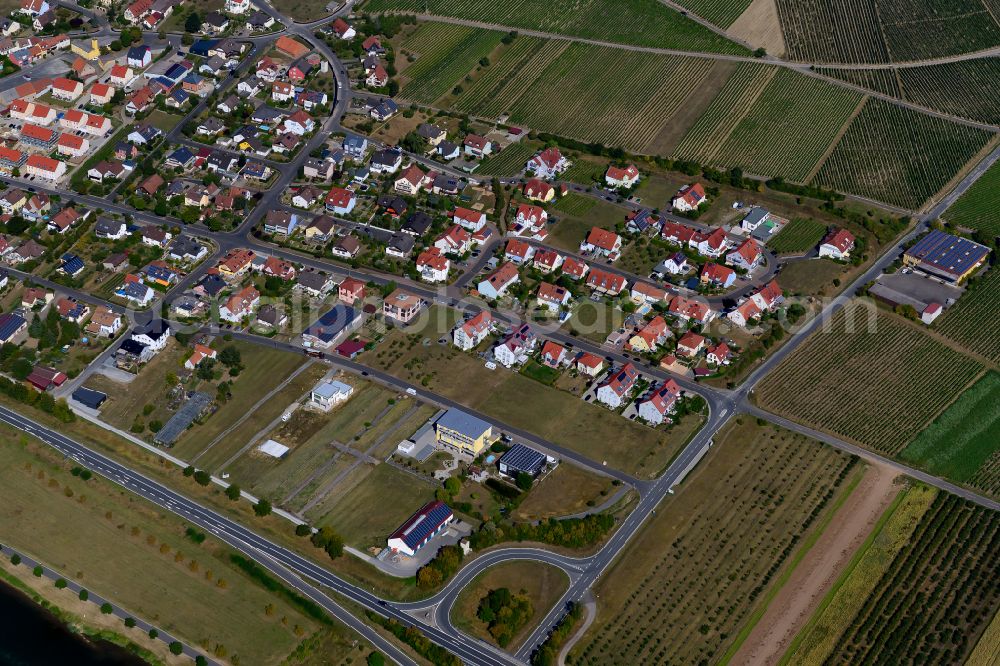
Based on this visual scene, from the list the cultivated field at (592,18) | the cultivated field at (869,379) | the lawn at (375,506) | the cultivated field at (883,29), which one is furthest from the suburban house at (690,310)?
the cultivated field at (883,29)

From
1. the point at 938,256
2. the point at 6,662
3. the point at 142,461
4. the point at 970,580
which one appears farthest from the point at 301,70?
the point at 970,580

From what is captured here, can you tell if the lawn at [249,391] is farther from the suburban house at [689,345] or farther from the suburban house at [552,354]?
the suburban house at [689,345]

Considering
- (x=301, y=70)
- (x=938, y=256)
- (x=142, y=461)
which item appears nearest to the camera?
(x=142, y=461)

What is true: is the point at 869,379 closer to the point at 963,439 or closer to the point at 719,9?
A: the point at 963,439

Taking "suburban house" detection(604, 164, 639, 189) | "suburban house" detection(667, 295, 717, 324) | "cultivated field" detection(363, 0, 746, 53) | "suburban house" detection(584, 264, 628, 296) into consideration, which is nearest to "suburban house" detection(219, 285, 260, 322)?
"suburban house" detection(584, 264, 628, 296)

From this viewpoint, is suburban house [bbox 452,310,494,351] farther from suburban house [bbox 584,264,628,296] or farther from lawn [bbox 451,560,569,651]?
lawn [bbox 451,560,569,651]

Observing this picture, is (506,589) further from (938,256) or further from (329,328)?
(938,256)

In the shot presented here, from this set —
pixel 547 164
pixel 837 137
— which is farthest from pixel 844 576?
pixel 837 137
